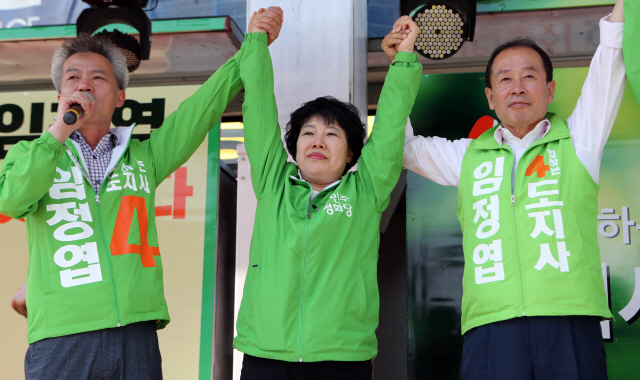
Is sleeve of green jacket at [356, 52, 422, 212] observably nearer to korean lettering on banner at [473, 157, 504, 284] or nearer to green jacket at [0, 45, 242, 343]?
korean lettering on banner at [473, 157, 504, 284]

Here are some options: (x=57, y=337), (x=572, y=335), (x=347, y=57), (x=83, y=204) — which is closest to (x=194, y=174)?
(x=347, y=57)

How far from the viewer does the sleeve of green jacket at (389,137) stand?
95.5 inches

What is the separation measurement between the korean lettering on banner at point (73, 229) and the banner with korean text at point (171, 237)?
135 cm

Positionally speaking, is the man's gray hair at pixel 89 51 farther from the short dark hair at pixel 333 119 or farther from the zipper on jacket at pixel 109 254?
the short dark hair at pixel 333 119

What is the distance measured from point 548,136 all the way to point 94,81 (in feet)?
5.40

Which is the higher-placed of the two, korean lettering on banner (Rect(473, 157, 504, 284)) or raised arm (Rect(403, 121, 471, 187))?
raised arm (Rect(403, 121, 471, 187))

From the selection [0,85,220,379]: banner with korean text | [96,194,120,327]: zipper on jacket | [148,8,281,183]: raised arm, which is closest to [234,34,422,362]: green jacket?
[148,8,281,183]: raised arm

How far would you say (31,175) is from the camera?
212 centimetres

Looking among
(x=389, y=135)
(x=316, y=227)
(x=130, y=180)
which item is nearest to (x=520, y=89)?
(x=389, y=135)

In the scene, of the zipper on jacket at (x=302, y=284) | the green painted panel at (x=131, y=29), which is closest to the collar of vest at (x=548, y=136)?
the zipper on jacket at (x=302, y=284)

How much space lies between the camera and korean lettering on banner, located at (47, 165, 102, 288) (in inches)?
88.0

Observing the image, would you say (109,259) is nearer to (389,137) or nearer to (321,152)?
(321,152)

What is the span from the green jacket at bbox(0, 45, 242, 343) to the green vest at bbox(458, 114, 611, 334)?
1.11 m

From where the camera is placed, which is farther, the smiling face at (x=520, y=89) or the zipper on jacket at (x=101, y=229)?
the smiling face at (x=520, y=89)
